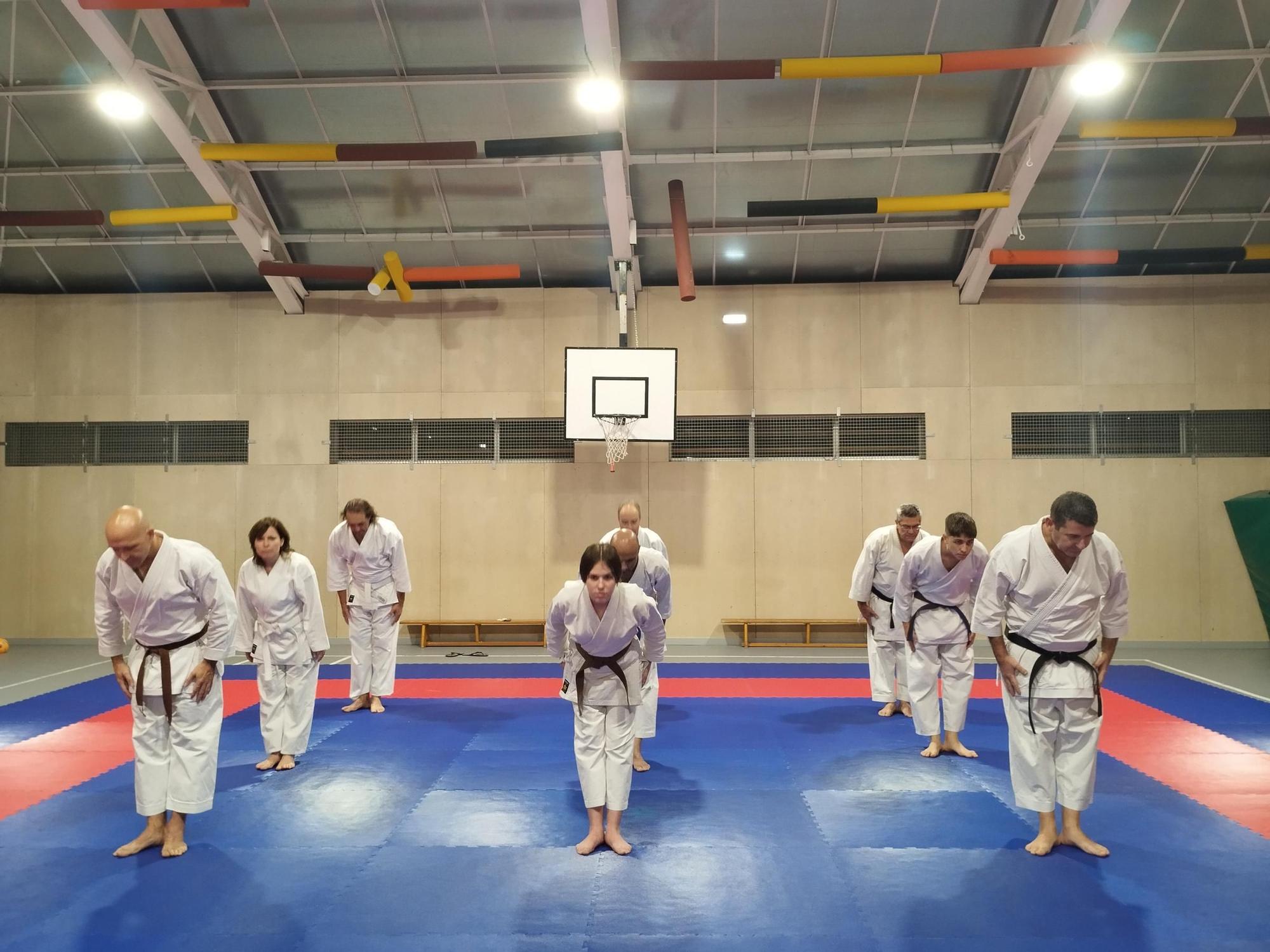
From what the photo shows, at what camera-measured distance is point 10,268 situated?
10.7m

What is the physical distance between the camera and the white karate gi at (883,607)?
20.2 ft

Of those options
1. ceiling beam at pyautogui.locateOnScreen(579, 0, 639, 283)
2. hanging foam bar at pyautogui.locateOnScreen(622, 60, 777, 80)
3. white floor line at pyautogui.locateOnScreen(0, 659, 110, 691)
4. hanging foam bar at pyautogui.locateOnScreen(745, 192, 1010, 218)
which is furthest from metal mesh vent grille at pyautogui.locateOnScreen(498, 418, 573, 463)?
white floor line at pyautogui.locateOnScreen(0, 659, 110, 691)

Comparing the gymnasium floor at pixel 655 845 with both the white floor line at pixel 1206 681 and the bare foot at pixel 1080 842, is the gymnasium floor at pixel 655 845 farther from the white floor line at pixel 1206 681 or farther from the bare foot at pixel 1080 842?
the white floor line at pixel 1206 681

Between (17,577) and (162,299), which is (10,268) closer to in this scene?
(162,299)

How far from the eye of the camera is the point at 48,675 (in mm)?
8266

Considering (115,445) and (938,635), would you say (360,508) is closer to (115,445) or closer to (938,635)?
(938,635)

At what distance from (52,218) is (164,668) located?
753 centimetres

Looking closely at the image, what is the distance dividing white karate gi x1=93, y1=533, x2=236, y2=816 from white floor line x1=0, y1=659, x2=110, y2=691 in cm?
529

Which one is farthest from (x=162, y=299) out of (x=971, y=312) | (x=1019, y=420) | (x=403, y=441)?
(x=1019, y=420)

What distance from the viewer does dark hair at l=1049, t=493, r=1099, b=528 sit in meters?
3.48

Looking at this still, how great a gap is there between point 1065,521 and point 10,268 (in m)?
12.9

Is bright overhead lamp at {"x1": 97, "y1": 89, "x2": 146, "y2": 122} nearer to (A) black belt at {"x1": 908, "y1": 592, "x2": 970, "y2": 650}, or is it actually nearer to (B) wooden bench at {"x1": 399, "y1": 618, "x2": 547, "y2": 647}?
(B) wooden bench at {"x1": 399, "y1": 618, "x2": 547, "y2": 647}

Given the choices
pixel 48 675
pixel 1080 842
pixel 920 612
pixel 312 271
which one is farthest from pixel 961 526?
pixel 48 675

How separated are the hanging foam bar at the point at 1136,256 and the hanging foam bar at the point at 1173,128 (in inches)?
61.2
